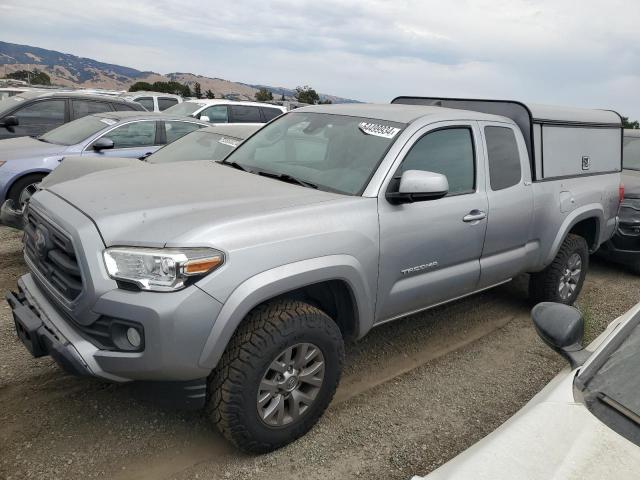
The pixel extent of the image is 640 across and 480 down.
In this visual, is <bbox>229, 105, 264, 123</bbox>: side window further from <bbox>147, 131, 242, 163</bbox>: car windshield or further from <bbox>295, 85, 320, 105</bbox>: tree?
<bbox>295, 85, 320, 105</bbox>: tree

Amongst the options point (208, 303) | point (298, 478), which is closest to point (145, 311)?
point (208, 303)

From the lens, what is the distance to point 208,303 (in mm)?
2299

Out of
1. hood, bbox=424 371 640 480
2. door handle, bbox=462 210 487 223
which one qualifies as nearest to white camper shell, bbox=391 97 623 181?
door handle, bbox=462 210 487 223

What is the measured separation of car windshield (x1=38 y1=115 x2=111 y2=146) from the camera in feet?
23.0

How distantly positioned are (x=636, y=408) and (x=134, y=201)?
2310mm

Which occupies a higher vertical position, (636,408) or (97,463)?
(636,408)

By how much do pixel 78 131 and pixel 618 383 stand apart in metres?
7.20

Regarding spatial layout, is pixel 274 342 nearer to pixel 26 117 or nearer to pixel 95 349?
pixel 95 349

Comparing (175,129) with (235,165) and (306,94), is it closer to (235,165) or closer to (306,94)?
(235,165)

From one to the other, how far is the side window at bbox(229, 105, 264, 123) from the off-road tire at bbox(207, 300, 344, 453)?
10.4 m

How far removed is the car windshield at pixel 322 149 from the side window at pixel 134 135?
382 centimetres

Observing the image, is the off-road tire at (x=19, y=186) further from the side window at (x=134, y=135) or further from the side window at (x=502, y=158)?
the side window at (x=502, y=158)

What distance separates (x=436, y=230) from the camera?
332cm

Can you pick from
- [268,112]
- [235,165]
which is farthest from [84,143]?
[268,112]
